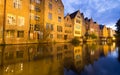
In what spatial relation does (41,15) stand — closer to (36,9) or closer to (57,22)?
(36,9)

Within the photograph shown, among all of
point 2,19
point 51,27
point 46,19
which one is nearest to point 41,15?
point 46,19

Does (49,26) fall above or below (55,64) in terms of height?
above

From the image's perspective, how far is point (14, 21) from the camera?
1104 inches

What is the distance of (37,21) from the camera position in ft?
119

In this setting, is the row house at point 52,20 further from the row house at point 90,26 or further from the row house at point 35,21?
the row house at point 90,26

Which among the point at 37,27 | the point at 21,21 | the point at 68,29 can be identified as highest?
the point at 21,21

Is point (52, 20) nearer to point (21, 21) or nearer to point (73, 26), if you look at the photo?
point (21, 21)

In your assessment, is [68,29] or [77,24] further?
[77,24]

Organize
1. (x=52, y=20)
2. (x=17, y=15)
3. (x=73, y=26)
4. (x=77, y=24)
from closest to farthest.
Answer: (x=17, y=15) → (x=52, y=20) → (x=73, y=26) → (x=77, y=24)

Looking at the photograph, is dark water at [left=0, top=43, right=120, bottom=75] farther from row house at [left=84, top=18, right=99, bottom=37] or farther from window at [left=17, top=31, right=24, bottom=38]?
row house at [left=84, top=18, right=99, bottom=37]

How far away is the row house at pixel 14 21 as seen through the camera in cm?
2598

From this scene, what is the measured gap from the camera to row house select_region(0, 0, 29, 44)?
2598 centimetres

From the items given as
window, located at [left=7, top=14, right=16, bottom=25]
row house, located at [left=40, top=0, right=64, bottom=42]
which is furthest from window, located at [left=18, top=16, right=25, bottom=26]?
row house, located at [left=40, top=0, right=64, bottom=42]

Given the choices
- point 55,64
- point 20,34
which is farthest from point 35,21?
point 55,64
